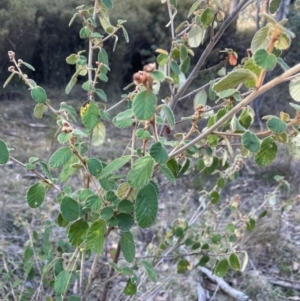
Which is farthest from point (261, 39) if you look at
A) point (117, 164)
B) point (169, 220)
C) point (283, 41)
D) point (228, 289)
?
point (169, 220)

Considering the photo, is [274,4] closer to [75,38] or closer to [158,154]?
[158,154]

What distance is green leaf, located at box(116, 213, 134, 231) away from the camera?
896mm

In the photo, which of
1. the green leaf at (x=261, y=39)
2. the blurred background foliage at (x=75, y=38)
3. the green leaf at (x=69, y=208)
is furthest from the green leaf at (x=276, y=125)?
the blurred background foliage at (x=75, y=38)

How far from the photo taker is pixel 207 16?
1.07 metres

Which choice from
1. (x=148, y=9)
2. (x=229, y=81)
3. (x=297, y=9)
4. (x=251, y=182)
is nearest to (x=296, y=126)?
(x=229, y=81)

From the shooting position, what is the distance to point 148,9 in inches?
210

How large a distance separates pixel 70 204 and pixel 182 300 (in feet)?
4.66

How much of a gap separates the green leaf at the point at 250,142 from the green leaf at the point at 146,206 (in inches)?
7.2

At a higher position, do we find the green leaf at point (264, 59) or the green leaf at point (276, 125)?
the green leaf at point (264, 59)

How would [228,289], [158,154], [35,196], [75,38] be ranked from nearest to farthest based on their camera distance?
[158,154] → [35,196] → [228,289] → [75,38]

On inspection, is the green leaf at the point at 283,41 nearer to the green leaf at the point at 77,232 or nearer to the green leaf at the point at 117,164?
the green leaf at the point at 117,164

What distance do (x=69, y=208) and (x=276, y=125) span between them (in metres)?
0.45

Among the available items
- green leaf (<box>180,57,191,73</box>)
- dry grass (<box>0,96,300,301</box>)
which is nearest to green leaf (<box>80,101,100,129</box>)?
green leaf (<box>180,57,191,73</box>)

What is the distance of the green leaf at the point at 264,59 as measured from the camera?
0.63 metres
